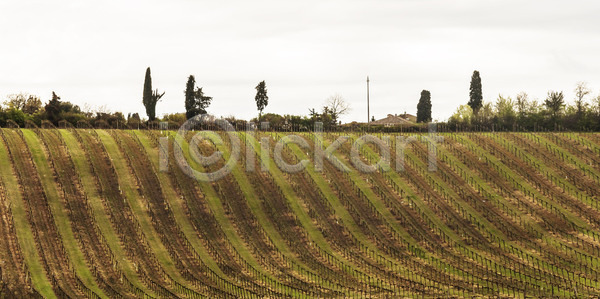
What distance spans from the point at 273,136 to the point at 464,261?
46.6 meters

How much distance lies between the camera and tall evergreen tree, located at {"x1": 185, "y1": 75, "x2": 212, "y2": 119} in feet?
495

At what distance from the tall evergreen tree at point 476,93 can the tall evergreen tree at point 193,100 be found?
6372cm

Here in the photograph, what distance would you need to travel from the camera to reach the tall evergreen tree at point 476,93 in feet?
614

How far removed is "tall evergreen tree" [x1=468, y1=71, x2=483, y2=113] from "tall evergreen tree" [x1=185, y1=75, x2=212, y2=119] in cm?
6372

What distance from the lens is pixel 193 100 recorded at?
497 ft

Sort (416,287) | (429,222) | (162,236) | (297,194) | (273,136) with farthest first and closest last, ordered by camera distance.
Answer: (273,136), (297,194), (429,222), (162,236), (416,287)

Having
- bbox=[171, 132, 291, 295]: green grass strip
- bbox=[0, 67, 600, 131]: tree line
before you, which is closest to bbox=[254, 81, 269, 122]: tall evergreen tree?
bbox=[0, 67, 600, 131]: tree line

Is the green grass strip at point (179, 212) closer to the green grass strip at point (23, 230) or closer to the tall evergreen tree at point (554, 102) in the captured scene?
the green grass strip at point (23, 230)

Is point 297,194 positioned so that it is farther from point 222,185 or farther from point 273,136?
point 273,136

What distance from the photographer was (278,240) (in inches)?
3413

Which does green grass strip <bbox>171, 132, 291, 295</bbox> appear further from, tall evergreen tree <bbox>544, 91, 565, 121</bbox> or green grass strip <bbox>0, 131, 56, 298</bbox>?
tall evergreen tree <bbox>544, 91, 565, 121</bbox>

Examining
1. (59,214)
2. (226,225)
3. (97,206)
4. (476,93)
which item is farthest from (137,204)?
(476,93)

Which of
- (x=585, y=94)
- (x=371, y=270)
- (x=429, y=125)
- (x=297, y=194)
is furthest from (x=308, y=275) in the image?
(x=585, y=94)

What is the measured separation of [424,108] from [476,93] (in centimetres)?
1182
